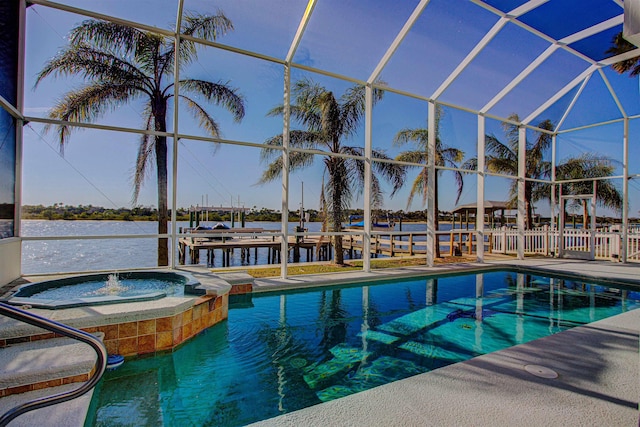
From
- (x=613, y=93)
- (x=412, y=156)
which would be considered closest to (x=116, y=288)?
(x=412, y=156)

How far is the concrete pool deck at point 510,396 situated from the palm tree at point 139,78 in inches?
232

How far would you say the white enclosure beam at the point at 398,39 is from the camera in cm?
655

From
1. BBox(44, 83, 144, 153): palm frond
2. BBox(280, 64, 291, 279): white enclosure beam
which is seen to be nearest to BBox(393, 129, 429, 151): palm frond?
BBox(280, 64, 291, 279): white enclosure beam

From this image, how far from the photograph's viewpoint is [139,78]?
702 centimetres

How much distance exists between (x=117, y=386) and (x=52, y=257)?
4.65m

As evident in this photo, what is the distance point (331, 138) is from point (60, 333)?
26.6 ft

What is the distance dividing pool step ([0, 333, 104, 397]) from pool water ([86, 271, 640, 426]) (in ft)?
1.13

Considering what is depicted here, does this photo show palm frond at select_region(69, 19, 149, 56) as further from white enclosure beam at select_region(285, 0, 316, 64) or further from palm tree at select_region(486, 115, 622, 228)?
palm tree at select_region(486, 115, 622, 228)

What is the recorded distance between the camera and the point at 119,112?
676 cm

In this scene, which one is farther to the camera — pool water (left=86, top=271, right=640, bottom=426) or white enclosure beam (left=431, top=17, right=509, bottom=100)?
white enclosure beam (left=431, top=17, right=509, bottom=100)

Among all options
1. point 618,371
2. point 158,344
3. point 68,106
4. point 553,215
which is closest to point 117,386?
point 158,344

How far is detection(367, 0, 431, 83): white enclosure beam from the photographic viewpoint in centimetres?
655

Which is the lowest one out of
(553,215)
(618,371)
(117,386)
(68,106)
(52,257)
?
(117,386)

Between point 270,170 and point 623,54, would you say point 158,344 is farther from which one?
point 623,54
